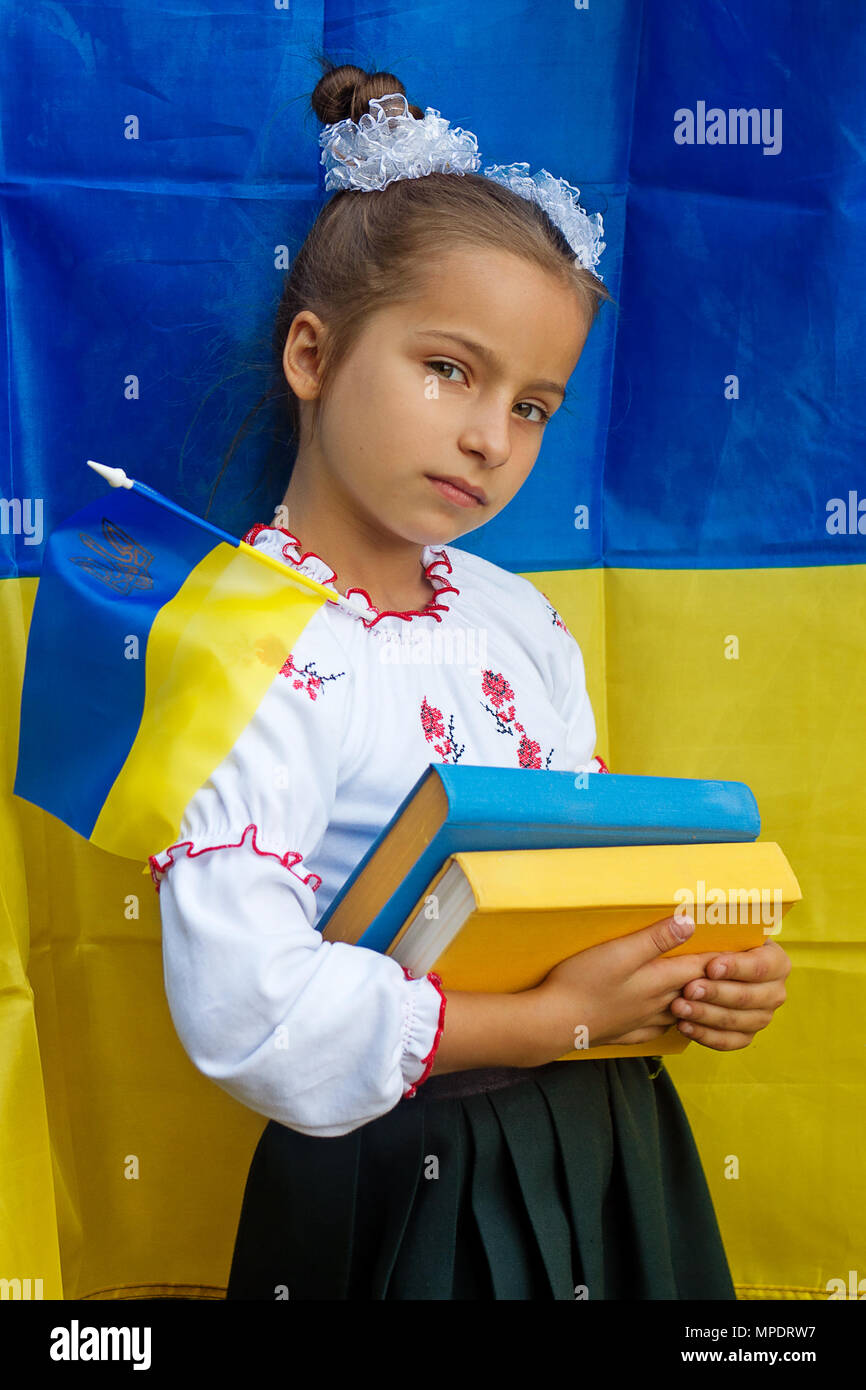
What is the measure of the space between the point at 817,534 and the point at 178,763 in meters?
0.76

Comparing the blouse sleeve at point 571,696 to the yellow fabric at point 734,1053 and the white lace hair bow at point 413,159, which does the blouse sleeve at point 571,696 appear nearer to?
the yellow fabric at point 734,1053

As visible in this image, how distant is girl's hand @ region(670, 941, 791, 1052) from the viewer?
3.13ft

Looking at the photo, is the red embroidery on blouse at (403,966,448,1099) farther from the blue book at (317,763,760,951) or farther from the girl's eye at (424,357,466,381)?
the girl's eye at (424,357,466,381)

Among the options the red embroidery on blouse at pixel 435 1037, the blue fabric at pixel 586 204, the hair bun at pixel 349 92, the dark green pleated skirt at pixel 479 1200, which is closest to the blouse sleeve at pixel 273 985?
the red embroidery on blouse at pixel 435 1037

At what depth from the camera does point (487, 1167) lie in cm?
93

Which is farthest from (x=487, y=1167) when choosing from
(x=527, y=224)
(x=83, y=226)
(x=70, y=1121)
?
(x=83, y=226)

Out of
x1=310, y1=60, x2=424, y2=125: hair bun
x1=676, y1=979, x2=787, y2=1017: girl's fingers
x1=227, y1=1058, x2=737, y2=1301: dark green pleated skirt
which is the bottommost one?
x1=227, y1=1058, x2=737, y2=1301: dark green pleated skirt

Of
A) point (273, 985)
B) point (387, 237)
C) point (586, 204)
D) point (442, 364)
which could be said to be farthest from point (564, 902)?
point (586, 204)

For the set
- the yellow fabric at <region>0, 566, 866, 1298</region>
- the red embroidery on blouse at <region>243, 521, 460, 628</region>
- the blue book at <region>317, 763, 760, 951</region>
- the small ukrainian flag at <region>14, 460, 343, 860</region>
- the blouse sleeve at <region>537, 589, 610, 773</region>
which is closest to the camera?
the blue book at <region>317, 763, 760, 951</region>

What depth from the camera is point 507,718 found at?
1.05 m

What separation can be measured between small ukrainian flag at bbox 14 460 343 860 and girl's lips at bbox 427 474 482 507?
0.11 m

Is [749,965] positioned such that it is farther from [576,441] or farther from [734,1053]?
[576,441]

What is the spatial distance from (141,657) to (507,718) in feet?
0.96

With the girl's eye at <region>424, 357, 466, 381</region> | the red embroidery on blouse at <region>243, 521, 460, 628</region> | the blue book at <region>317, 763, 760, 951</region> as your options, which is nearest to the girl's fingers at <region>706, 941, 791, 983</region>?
the blue book at <region>317, 763, 760, 951</region>
